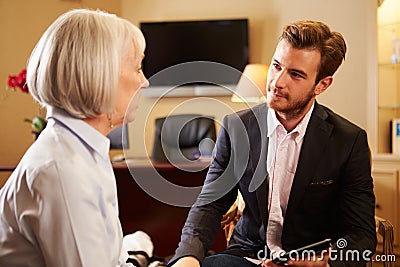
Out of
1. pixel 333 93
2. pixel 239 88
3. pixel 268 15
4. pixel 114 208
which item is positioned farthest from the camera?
pixel 268 15

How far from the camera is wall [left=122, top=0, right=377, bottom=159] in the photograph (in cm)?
413

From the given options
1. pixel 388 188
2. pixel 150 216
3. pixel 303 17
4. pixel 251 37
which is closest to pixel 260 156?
pixel 150 216

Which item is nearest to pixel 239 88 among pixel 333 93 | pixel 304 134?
pixel 333 93

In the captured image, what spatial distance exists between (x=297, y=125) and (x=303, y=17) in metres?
3.18

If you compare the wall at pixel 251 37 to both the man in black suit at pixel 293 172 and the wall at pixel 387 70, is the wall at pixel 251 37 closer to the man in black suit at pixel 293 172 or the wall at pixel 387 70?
the wall at pixel 387 70

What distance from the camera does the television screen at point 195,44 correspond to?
4.85m

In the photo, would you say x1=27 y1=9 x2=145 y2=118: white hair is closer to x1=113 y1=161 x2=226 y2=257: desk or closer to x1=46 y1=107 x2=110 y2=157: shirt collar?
x1=46 y1=107 x2=110 y2=157: shirt collar

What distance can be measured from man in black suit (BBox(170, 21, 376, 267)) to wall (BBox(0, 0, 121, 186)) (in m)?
3.26

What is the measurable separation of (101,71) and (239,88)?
3.05 metres

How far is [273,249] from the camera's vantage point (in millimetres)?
1581

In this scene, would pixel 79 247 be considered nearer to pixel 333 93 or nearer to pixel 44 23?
pixel 333 93

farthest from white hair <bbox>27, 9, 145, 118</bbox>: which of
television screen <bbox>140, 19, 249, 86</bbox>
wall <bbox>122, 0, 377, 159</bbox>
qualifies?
television screen <bbox>140, 19, 249, 86</bbox>

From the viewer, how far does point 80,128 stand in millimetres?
989

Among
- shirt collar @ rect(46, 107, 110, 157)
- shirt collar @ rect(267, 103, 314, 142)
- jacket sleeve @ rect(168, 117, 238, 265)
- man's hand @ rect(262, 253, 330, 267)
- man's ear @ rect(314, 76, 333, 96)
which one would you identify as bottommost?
man's hand @ rect(262, 253, 330, 267)
